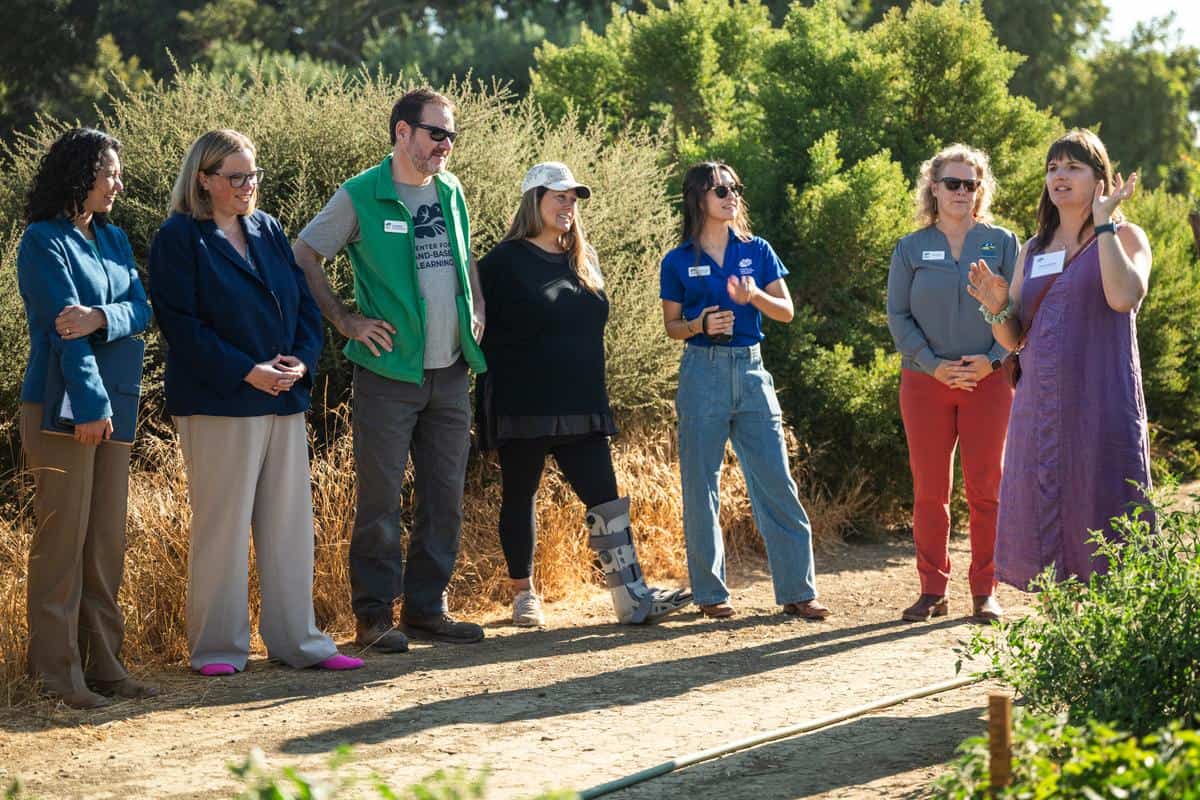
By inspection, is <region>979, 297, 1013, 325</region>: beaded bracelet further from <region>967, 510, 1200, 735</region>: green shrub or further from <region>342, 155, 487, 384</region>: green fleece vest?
<region>342, 155, 487, 384</region>: green fleece vest

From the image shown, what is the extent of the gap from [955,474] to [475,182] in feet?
12.2

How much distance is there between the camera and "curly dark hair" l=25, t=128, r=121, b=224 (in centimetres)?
559

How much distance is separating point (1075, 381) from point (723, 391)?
6.45 feet

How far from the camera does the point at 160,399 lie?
8.59 metres

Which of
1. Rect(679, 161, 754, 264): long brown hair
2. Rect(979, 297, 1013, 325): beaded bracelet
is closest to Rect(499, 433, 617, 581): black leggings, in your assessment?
Rect(679, 161, 754, 264): long brown hair

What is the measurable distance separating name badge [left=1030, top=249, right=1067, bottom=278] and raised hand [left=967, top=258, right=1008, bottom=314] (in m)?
0.13

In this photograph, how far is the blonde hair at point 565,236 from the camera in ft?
22.7

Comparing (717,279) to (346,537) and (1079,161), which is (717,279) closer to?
(1079,161)

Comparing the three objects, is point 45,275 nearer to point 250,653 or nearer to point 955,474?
point 250,653

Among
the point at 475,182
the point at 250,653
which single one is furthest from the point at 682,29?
the point at 250,653

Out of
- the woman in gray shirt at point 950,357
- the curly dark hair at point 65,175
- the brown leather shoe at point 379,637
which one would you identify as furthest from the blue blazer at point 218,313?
the woman in gray shirt at point 950,357

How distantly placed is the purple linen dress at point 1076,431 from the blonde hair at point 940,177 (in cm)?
154

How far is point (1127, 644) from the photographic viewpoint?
4055 mm

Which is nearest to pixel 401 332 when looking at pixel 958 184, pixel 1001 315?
pixel 1001 315
